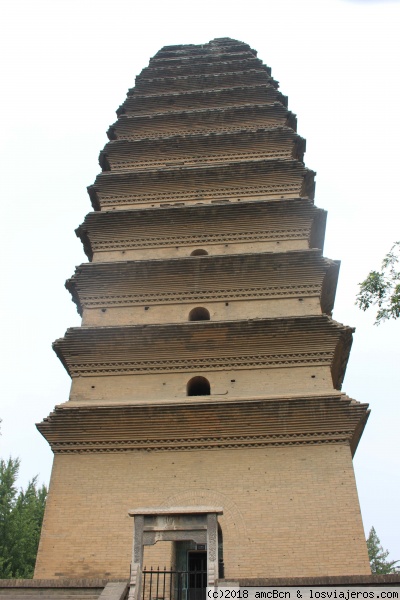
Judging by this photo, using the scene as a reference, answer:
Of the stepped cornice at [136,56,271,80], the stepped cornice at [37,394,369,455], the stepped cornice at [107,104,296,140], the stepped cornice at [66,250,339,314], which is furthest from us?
the stepped cornice at [136,56,271,80]

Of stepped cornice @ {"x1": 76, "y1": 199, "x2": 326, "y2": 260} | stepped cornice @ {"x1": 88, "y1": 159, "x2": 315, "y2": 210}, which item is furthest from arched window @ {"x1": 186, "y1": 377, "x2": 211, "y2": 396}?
stepped cornice @ {"x1": 88, "y1": 159, "x2": 315, "y2": 210}

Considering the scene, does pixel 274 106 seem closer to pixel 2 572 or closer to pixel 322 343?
pixel 322 343

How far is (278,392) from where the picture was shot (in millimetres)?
11148

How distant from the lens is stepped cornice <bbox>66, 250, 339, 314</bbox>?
41.3 feet

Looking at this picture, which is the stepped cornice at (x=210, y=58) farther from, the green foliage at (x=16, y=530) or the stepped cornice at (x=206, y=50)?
the green foliage at (x=16, y=530)

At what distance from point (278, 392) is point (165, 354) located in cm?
228

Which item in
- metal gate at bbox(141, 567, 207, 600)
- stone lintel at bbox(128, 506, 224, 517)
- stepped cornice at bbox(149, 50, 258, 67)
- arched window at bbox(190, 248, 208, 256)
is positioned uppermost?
stepped cornice at bbox(149, 50, 258, 67)

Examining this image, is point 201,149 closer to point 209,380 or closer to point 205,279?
point 205,279

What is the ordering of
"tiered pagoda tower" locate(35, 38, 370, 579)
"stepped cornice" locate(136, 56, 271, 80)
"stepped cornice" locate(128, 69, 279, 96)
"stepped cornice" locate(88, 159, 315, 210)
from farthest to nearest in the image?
1. "stepped cornice" locate(136, 56, 271, 80)
2. "stepped cornice" locate(128, 69, 279, 96)
3. "stepped cornice" locate(88, 159, 315, 210)
4. "tiered pagoda tower" locate(35, 38, 370, 579)

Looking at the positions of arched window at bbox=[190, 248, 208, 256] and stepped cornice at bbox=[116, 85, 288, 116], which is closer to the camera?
arched window at bbox=[190, 248, 208, 256]

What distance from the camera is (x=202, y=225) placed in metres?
14.0

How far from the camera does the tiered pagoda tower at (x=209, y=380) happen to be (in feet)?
32.0

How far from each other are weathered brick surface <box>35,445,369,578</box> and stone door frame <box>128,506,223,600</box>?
2.29 m

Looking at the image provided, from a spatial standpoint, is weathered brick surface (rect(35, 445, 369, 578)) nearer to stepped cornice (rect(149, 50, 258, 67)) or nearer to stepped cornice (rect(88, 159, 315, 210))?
stepped cornice (rect(88, 159, 315, 210))
